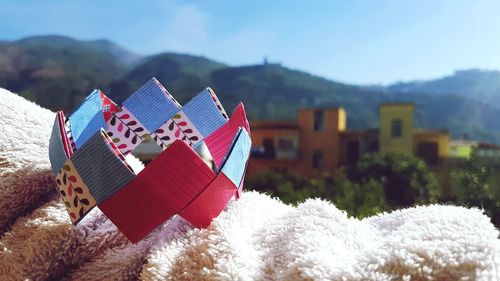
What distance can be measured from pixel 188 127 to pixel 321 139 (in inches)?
315

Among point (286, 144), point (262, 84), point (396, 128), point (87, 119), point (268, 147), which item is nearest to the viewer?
point (87, 119)

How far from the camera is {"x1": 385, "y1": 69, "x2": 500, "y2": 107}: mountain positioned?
711 cm

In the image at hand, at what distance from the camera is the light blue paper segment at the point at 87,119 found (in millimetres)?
355

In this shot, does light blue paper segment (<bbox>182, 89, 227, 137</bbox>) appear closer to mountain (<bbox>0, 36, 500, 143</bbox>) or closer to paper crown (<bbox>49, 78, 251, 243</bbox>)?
paper crown (<bbox>49, 78, 251, 243</bbox>)

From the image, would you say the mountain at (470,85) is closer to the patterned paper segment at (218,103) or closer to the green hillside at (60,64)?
the green hillside at (60,64)

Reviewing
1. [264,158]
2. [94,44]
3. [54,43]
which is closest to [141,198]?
[264,158]

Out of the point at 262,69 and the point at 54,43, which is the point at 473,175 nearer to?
the point at 262,69

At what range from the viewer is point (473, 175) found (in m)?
0.86

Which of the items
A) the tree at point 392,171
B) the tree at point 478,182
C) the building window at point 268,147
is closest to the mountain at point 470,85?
the tree at point 392,171

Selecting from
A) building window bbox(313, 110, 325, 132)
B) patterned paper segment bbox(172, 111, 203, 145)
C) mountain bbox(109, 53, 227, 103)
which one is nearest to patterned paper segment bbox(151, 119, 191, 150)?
patterned paper segment bbox(172, 111, 203, 145)

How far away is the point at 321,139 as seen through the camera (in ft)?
27.2

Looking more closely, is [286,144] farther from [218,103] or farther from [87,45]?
[87,45]

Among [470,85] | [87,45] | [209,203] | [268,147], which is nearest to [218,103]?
[209,203]

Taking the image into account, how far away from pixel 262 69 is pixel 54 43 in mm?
6237
